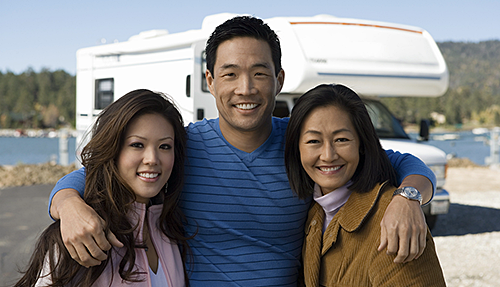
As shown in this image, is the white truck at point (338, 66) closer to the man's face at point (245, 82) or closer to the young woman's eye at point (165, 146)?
the man's face at point (245, 82)

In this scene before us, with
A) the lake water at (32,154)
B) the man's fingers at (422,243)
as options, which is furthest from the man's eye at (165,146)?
the lake water at (32,154)

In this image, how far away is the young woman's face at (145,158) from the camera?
2.02m

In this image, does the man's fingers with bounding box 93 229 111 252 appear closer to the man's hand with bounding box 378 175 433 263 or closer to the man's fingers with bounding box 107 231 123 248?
the man's fingers with bounding box 107 231 123 248

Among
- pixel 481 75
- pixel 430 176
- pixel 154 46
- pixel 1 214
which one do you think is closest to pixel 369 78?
pixel 154 46

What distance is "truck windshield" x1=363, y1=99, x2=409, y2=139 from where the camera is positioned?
6.88 m

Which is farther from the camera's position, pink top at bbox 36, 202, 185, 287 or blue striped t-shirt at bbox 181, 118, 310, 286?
blue striped t-shirt at bbox 181, 118, 310, 286

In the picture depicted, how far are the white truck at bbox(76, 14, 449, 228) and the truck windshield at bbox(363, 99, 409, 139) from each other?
15mm

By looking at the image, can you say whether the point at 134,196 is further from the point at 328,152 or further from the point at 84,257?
the point at 328,152

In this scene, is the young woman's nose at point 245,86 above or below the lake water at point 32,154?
above

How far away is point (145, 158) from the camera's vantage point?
2.01 metres

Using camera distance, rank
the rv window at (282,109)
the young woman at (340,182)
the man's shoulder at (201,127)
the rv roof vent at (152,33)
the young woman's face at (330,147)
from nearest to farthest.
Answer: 1. the young woman at (340,182)
2. the young woman's face at (330,147)
3. the man's shoulder at (201,127)
4. the rv window at (282,109)
5. the rv roof vent at (152,33)

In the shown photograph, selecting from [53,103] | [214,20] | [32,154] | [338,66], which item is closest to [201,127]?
[338,66]

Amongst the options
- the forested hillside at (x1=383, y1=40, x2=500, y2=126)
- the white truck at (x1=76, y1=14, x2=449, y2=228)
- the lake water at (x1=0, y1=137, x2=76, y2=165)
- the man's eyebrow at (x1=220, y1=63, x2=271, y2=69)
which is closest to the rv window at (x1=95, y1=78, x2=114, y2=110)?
the white truck at (x1=76, y1=14, x2=449, y2=228)

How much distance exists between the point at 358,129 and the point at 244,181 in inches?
24.6
